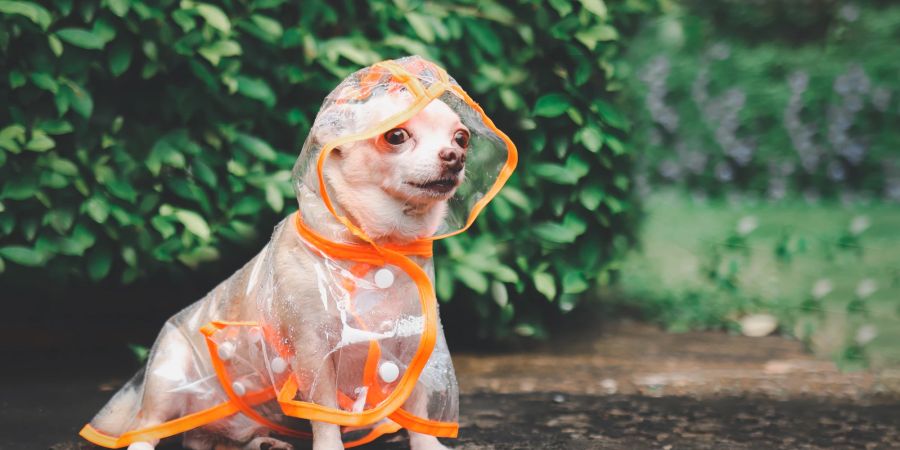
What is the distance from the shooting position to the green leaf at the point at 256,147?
3436mm

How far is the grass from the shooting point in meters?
4.39

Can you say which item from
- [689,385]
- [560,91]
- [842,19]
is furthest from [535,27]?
[842,19]

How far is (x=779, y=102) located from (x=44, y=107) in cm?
692

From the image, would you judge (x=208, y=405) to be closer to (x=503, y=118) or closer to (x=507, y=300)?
(x=507, y=300)

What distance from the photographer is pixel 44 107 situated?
126 inches

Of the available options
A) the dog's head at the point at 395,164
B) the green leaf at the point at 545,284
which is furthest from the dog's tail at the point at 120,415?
the green leaf at the point at 545,284

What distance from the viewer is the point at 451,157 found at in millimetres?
2172

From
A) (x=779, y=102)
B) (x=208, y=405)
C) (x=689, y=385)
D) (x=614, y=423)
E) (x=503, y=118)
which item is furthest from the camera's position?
(x=779, y=102)

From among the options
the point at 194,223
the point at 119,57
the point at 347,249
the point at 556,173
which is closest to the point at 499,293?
the point at 556,173

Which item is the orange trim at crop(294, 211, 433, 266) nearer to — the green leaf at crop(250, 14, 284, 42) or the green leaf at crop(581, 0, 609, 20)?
the green leaf at crop(250, 14, 284, 42)

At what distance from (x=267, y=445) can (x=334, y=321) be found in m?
0.53

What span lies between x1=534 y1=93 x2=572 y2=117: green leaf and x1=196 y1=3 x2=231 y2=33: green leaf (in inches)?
48.2

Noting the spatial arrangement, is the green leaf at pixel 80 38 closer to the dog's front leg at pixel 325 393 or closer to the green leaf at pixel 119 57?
the green leaf at pixel 119 57

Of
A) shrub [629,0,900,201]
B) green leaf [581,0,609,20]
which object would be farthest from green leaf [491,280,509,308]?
shrub [629,0,900,201]
